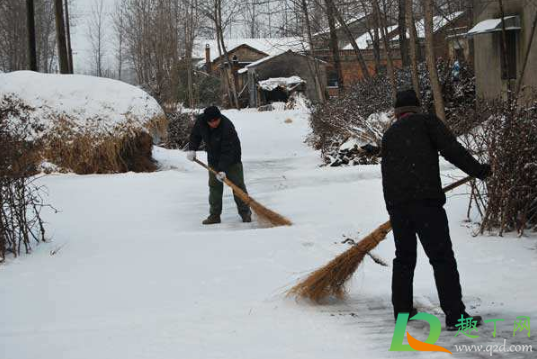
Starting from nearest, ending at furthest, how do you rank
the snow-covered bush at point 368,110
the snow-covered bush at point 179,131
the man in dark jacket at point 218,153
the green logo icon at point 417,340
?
the green logo icon at point 417,340 → the man in dark jacket at point 218,153 → the snow-covered bush at point 368,110 → the snow-covered bush at point 179,131

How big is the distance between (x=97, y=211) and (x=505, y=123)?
5.71m

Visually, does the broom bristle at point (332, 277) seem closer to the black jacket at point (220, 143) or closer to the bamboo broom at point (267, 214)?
the bamboo broom at point (267, 214)

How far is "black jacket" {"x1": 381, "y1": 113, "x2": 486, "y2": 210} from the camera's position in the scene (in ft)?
13.7

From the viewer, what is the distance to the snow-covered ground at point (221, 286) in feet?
13.6

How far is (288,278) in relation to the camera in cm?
562

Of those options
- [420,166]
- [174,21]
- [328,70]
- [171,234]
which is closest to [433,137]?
[420,166]

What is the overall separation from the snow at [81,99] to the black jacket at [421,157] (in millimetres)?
9785

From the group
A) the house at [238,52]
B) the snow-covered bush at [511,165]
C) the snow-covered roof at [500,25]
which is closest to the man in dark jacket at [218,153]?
the snow-covered bush at [511,165]

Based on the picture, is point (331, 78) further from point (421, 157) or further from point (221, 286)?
point (421, 157)

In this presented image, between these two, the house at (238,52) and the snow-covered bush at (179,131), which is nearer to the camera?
the snow-covered bush at (179,131)

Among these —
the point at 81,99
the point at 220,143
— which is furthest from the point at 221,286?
the point at 81,99

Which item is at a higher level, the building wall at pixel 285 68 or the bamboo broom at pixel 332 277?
the building wall at pixel 285 68

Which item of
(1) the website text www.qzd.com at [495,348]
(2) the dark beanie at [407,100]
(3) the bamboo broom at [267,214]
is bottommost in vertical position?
(1) the website text www.qzd.com at [495,348]

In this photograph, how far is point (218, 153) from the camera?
8617mm
